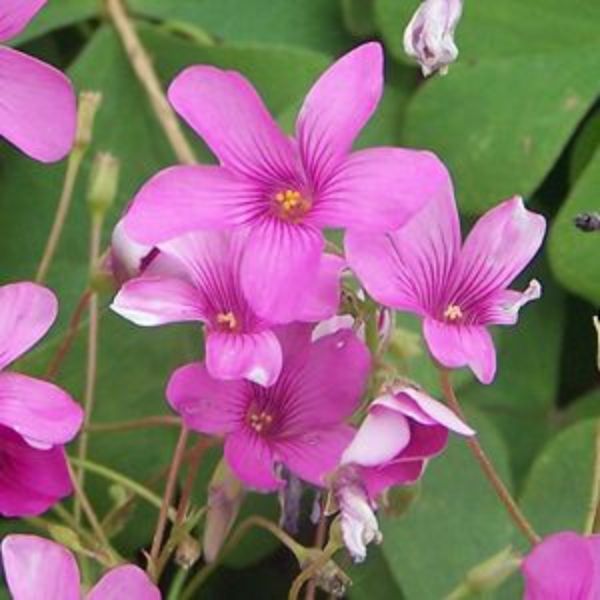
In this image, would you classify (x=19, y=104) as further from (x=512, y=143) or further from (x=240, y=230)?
(x=512, y=143)

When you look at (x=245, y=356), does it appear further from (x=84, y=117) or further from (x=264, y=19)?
(x=264, y=19)

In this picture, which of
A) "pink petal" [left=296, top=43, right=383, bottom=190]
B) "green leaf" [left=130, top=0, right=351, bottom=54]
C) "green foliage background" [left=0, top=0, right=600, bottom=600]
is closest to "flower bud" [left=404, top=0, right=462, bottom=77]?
"pink petal" [left=296, top=43, right=383, bottom=190]

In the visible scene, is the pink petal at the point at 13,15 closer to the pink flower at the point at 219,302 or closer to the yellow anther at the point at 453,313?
the pink flower at the point at 219,302

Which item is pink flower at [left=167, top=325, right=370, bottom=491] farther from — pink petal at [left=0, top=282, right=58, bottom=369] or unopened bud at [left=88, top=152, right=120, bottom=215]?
unopened bud at [left=88, top=152, right=120, bottom=215]

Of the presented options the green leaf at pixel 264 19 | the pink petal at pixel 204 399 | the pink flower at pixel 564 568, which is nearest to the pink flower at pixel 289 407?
the pink petal at pixel 204 399

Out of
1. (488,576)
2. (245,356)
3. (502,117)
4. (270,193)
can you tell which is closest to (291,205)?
(270,193)

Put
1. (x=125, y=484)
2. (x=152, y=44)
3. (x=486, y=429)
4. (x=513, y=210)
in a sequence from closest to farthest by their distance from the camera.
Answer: (x=513, y=210), (x=125, y=484), (x=486, y=429), (x=152, y=44)

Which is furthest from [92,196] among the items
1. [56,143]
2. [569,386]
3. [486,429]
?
[569,386]
